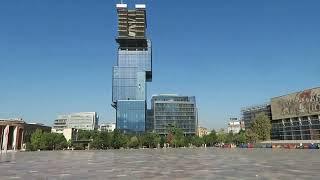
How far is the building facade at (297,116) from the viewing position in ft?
494

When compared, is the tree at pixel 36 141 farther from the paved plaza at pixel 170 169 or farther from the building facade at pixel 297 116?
Result: the paved plaza at pixel 170 169

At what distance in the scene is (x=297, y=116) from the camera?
528 ft

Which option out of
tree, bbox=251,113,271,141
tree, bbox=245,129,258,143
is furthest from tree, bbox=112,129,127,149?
tree, bbox=251,113,271,141

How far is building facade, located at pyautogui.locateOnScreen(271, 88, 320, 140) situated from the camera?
150m

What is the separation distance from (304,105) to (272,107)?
2436 centimetres

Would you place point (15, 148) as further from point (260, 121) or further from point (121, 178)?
point (121, 178)

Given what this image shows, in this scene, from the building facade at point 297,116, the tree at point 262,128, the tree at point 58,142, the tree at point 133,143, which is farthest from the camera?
the tree at point 133,143

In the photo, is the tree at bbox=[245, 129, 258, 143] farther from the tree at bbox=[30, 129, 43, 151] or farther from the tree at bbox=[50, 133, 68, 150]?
the tree at bbox=[30, 129, 43, 151]

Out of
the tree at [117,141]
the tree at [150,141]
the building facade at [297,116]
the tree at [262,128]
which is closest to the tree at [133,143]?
the tree at [117,141]

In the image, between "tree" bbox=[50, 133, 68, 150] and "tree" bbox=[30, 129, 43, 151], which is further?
"tree" bbox=[50, 133, 68, 150]

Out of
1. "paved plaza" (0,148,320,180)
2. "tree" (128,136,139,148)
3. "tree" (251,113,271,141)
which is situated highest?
"tree" (251,113,271,141)

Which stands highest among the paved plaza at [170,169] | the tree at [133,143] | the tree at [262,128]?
the tree at [262,128]

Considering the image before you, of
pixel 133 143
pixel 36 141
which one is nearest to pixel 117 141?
pixel 133 143

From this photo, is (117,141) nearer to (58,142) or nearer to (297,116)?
(58,142)
